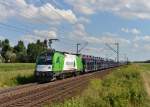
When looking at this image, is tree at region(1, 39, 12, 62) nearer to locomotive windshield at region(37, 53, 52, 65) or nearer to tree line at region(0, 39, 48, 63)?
tree line at region(0, 39, 48, 63)

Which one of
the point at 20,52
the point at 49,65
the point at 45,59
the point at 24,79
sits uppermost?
the point at 20,52

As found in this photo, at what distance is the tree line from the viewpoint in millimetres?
155250

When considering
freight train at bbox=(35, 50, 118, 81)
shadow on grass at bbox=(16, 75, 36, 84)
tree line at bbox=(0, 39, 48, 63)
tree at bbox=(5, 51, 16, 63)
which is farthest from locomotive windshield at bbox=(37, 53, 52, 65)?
tree at bbox=(5, 51, 16, 63)

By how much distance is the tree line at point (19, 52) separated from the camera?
15525 cm

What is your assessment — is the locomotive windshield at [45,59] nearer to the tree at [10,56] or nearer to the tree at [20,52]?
the tree at [10,56]

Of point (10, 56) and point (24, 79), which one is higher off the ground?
point (10, 56)

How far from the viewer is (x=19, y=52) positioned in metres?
166

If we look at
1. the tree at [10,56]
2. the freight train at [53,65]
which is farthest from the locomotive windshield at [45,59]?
the tree at [10,56]

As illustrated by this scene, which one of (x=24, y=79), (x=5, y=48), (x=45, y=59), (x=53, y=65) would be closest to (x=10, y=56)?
(x=5, y=48)

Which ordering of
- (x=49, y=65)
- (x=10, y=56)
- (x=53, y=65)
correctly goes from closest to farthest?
(x=49, y=65)
(x=53, y=65)
(x=10, y=56)

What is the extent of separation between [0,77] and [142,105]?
18652mm

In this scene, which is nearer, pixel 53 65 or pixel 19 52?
pixel 53 65

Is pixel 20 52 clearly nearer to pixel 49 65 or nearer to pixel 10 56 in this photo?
pixel 10 56

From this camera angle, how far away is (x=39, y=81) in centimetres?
4238
